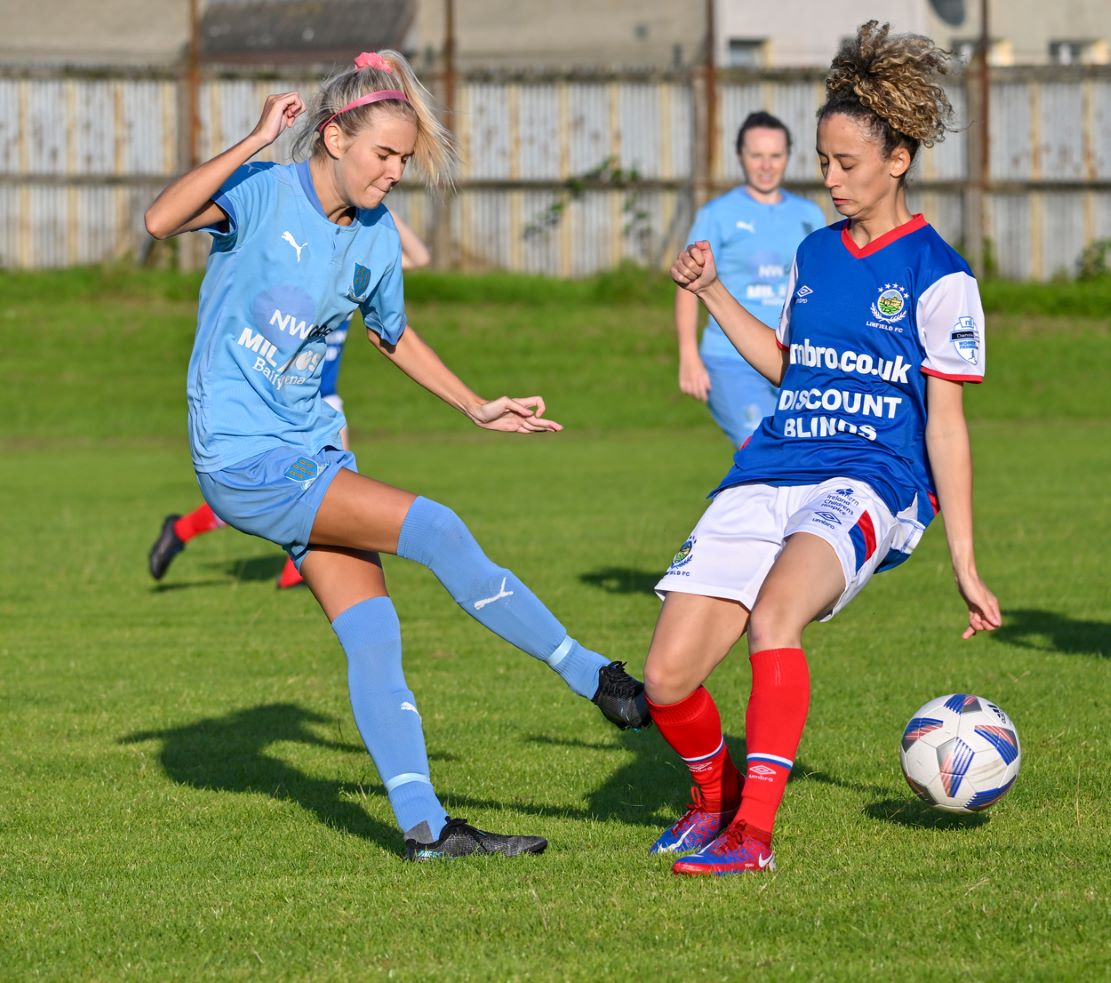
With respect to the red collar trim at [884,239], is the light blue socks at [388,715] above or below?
below

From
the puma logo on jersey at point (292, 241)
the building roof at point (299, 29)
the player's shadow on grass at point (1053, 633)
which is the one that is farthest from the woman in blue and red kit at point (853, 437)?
the building roof at point (299, 29)

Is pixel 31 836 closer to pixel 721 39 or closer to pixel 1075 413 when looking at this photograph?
pixel 1075 413

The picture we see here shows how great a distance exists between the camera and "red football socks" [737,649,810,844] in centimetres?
427

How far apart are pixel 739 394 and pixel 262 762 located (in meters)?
3.84

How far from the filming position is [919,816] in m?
4.98

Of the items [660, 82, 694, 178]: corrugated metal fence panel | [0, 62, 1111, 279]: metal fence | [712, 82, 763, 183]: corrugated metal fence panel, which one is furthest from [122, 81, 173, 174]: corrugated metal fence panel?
[712, 82, 763, 183]: corrugated metal fence panel

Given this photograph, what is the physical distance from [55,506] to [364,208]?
32.2 ft

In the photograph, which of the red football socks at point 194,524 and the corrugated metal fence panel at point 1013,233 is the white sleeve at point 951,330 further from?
the corrugated metal fence panel at point 1013,233

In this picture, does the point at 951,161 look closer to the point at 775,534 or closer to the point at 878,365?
the point at 878,365

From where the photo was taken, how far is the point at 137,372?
2194 cm

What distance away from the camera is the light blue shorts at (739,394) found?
8891 millimetres

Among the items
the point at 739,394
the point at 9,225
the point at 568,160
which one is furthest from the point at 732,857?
the point at 9,225

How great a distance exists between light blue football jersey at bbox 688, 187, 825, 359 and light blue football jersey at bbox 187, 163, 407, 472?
4550 mm

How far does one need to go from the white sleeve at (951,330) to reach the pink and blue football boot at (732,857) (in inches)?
51.8
